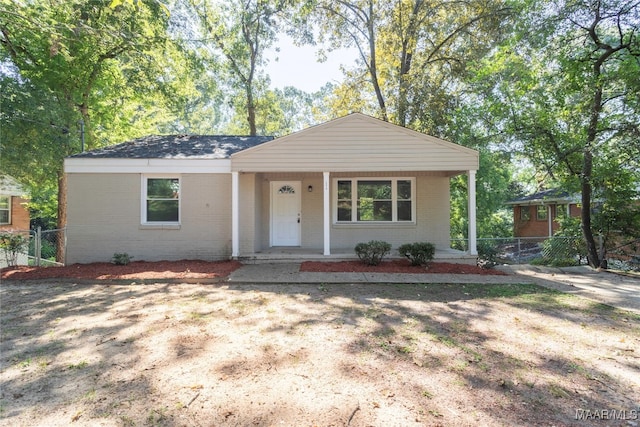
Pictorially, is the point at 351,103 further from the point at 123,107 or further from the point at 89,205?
the point at 89,205

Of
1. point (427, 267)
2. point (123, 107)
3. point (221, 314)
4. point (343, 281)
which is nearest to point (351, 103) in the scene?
point (123, 107)

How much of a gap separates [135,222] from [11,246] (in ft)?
10.7

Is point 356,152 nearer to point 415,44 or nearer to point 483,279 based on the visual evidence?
point 483,279

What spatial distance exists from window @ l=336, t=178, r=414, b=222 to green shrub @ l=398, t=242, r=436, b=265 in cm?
227

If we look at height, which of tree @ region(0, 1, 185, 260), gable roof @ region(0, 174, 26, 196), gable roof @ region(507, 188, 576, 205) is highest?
tree @ region(0, 1, 185, 260)

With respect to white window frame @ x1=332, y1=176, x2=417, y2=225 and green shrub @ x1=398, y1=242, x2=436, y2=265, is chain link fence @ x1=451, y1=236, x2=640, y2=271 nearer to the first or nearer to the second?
white window frame @ x1=332, y1=176, x2=417, y2=225

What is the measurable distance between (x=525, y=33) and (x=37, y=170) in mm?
18346

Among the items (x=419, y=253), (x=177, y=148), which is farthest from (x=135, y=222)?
(x=419, y=253)

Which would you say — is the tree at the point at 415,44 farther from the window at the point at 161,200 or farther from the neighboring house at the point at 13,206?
the neighboring house at the point at 13,206

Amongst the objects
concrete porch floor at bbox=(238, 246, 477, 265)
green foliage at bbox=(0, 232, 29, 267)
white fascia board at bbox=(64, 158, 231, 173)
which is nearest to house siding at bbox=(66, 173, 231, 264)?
white fascia board at bbox=(64, 158, 231, 173)

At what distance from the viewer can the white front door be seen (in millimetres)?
11477

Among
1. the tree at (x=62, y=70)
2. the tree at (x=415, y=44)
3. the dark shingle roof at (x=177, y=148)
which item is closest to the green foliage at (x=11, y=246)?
the dark shingle roof at (x=177, y=148)

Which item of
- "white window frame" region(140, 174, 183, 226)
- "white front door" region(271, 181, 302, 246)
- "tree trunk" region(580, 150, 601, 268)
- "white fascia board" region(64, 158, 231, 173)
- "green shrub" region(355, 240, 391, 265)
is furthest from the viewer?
"white front door" region(271, 181, 302, 246)

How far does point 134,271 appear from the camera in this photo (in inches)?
328
